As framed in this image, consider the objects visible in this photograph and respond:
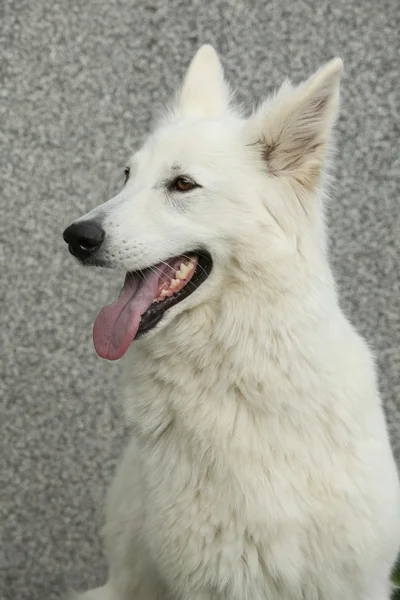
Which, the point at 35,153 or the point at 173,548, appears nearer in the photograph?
the point at 173,548

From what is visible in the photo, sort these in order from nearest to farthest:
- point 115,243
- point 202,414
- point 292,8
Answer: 1. point 115,243
2. point 202,414
3. point 292,8

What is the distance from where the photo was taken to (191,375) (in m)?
1.47

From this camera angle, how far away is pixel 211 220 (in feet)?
4.59

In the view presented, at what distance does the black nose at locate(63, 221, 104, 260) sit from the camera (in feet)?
4.44

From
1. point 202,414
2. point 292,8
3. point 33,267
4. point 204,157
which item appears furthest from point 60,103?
point 202,414

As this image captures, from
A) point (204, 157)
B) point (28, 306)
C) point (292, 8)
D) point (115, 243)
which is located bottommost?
point (28, 306)

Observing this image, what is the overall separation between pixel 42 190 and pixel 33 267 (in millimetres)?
249

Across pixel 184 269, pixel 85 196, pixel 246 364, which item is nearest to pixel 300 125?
pixel 184 269

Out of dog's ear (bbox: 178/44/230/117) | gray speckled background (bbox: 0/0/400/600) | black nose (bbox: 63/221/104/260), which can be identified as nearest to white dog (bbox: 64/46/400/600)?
black nose (bbox: 63/221/104/260)

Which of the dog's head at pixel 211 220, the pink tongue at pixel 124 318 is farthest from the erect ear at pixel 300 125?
the pink tongue at pixel 124 318

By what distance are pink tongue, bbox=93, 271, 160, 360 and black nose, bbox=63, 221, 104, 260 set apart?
0.35ft

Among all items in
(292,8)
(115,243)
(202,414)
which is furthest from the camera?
(292,8)

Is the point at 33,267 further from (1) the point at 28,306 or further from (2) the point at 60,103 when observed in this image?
(2) the point at 60,103

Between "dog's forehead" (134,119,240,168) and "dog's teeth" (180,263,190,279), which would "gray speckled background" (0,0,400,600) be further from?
"dog's teeth" (180,263,190,279)
